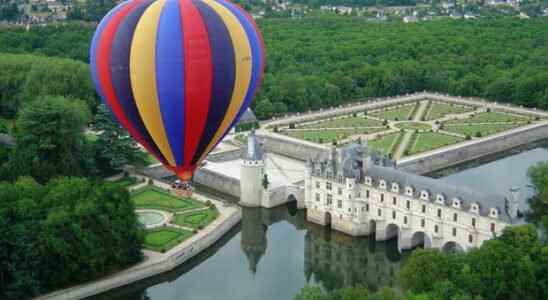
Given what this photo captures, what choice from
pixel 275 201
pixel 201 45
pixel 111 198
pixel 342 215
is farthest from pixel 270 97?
pixel 201 45

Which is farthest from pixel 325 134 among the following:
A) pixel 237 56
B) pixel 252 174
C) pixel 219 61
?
pixel 219 61

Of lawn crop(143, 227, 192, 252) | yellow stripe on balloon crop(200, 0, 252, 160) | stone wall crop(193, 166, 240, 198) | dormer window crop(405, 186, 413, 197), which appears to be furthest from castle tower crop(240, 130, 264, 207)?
yellow stripe on balloon crop(200, 0, 252, 160)

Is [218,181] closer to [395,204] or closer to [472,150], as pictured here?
[395,204]

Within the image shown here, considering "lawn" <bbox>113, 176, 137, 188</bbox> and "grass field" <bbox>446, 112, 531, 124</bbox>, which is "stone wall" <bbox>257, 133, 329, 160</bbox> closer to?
"lawn" <bbox>113, 176, 137, 188</bbox>

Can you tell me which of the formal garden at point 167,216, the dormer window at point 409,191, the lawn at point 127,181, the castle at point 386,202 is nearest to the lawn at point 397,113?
the castle at point 386,202

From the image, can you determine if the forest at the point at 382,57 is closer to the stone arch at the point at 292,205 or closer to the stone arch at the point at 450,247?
the stone arch at the point at 292,205

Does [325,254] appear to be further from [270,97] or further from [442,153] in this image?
[270,97]
